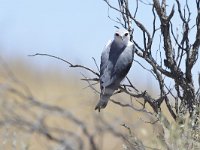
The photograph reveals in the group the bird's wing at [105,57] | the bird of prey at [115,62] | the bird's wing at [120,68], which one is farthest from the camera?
the bird's wing at [105,57]

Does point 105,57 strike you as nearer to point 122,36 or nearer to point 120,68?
point 120,68

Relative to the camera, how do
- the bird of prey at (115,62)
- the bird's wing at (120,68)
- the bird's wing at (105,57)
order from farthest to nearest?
the bird's wing at (105,57), the bird's wing at (120,68), the bird of prey at (115,62)

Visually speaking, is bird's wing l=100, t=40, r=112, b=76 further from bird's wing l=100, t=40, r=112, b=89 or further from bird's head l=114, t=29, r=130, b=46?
bird's head l=114, t=29, r=130, b=46

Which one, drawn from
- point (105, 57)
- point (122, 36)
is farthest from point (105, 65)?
point (122, 36)

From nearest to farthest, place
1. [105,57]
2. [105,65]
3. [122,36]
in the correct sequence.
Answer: [122,36] < [105,65] < [105,57]

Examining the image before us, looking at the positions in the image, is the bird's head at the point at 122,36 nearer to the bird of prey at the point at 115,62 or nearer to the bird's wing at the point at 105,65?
the bird of prey at the point at 115,62

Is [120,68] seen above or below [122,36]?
below

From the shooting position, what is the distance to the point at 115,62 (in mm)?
6457

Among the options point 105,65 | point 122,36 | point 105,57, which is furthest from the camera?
point 105,57

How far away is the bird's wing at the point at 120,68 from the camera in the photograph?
6114 mm

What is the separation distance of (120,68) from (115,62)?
0.37 ft

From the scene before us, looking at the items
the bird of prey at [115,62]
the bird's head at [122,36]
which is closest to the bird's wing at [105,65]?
the bird of prey at [115,62]

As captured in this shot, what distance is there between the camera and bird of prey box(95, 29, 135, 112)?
5.97m

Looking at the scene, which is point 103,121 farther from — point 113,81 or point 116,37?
point 116,37
